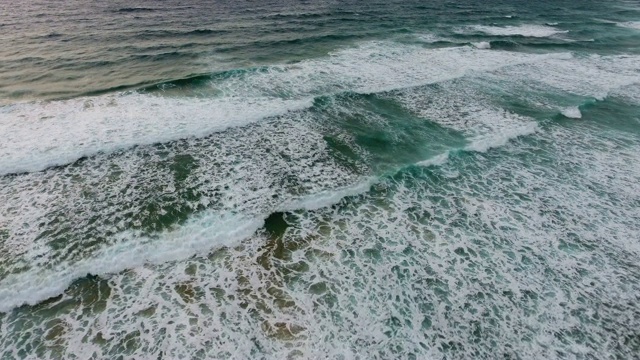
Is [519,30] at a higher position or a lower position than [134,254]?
higher

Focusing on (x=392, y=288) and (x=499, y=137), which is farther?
(x=499, y=137)

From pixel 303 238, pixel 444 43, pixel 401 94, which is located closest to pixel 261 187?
pixel 303 238

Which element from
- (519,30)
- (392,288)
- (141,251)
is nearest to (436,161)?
(392,288)

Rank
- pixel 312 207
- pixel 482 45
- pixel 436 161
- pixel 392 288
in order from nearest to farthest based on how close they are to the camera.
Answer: pixel 392 288
pixel 312 207
pixel 436 161
pixel 482 45

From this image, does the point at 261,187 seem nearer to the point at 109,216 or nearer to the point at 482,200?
the point at 109,216

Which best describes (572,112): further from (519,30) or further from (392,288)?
(519,30)

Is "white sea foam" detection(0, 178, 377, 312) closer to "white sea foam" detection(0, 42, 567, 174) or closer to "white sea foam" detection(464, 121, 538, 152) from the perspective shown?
"white sea foam" detection(0, 42, 567, 174)

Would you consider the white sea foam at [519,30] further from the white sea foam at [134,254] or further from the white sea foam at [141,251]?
the white sea foam at [134,254]
